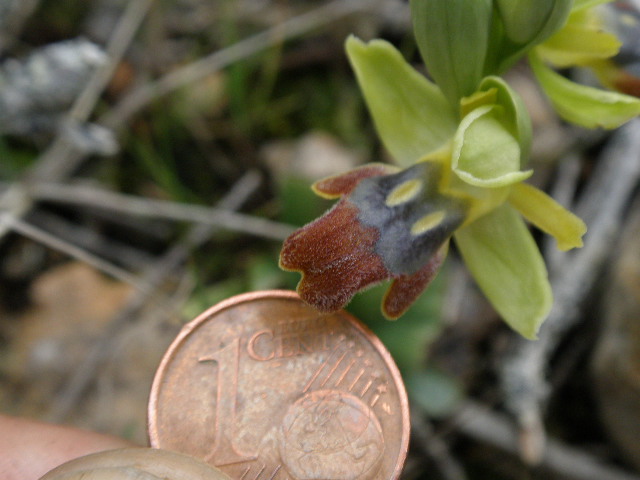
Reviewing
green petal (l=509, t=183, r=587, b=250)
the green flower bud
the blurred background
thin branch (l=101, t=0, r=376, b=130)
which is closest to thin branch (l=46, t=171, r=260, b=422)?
the blurred background

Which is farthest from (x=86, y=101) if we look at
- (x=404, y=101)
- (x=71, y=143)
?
(x=404, y=101)

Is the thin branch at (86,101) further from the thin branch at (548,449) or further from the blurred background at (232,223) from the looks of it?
the thin branch at (548,449)

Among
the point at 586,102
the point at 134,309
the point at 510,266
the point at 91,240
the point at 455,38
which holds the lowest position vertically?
the point at 134,309

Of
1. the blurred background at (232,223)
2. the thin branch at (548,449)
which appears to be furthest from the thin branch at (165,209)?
the thin branch at (548,449)

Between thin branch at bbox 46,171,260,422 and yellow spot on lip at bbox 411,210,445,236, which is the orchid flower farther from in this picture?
thin branch at bbox 46,171,260,422

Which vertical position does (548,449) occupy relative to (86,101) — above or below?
below

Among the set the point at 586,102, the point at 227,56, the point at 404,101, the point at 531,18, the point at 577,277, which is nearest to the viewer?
the point at 531,18

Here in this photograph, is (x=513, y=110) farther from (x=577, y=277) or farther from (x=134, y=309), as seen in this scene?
(x=134, y=309)
